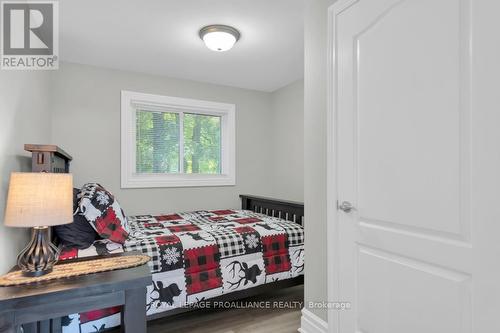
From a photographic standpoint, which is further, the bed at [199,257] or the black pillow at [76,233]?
the black pillow at [76,233]

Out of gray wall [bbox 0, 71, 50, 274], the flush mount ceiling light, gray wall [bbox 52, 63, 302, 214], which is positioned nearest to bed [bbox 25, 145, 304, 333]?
gray wall [bbox 0, 71, 50, 274]

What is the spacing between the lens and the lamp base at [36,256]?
135 cm

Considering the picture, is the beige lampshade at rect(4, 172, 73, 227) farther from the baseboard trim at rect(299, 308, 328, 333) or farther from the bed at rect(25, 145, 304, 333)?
the baseboard trim at rect(299, 308, 328, 333)

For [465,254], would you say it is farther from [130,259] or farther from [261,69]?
[261,69]

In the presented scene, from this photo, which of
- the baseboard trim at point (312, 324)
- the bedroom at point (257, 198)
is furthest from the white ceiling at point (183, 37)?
the baseboard trim at point (312, 324)

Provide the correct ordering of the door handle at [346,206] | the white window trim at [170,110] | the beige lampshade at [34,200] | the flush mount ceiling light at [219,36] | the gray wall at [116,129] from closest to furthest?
the beige lampshade at [34,200] < the door handle at [346,206] < the flush mount ceiling light at [219,36] < the gray wall at [116,129] < the white window trim at [170,110]

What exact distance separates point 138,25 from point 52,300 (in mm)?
2010

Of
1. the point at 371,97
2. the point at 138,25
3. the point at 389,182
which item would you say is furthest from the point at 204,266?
the point at 138,25

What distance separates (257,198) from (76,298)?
2470 millimetres

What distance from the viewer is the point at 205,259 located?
211 centimetres

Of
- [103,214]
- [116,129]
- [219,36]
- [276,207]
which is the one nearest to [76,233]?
[103,214]

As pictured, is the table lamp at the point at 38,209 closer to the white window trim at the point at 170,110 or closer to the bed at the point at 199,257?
the bed at the point at 199,257

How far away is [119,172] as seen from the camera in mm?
3215

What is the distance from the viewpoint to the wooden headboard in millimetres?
2795
